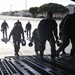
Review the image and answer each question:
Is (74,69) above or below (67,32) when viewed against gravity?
below

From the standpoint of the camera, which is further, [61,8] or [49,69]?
[61,8]

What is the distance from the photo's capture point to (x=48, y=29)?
1079cm

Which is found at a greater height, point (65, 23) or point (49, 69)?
point (65, 23)

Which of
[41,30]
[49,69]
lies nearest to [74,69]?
[49,69]

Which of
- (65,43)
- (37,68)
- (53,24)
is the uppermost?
(53,24)

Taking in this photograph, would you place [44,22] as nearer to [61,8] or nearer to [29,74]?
[29,74]

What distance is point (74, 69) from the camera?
9.16 metres

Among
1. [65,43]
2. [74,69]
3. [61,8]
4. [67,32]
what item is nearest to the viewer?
[74,69]

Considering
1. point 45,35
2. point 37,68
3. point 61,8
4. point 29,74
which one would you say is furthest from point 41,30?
point 61,8

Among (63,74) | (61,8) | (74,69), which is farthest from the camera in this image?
(61,8)

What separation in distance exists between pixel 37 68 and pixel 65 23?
1762 mm

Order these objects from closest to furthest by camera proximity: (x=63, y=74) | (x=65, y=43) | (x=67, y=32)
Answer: (x=63, y=74), (x=67, y=32), (x=65, y=43)

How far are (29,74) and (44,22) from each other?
9.65ft

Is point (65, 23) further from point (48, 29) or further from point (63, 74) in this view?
point (63, 74)
